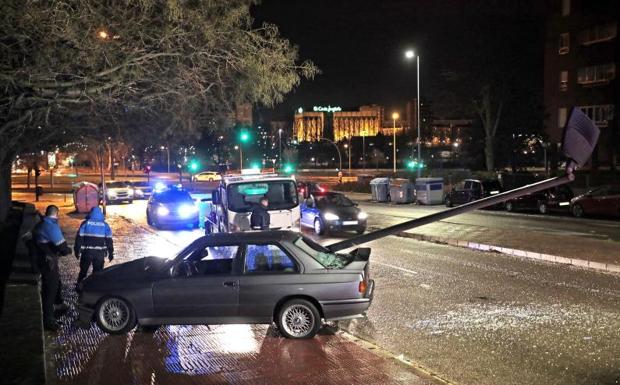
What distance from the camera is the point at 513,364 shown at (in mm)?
6965

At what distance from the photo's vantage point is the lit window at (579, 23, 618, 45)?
47000 mm

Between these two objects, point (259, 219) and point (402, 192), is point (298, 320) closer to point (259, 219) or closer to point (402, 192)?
point (259, 219)

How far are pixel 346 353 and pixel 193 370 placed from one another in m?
1.78

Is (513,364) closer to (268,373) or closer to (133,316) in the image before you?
(268,373)

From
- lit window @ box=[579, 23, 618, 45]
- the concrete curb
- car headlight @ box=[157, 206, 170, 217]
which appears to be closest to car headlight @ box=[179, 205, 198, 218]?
car headlight @ box=[157, 206, 170, 217]

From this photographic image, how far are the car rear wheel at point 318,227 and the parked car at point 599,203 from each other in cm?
1247

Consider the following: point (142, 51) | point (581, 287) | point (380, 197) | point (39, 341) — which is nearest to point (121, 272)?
point (39, 341)

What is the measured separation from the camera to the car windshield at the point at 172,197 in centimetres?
2558

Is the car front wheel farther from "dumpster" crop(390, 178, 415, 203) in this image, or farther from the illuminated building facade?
the illuminated building facade

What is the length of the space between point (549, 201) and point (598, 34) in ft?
84.4

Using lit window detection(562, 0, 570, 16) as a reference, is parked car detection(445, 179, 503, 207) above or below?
below

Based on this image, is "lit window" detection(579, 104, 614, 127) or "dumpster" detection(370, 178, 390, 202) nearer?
"dumpster" detection(370, 178, 390, 202)

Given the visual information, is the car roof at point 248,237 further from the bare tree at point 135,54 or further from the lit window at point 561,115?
the lit window at point 561,115

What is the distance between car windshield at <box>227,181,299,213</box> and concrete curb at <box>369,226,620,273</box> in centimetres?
568
